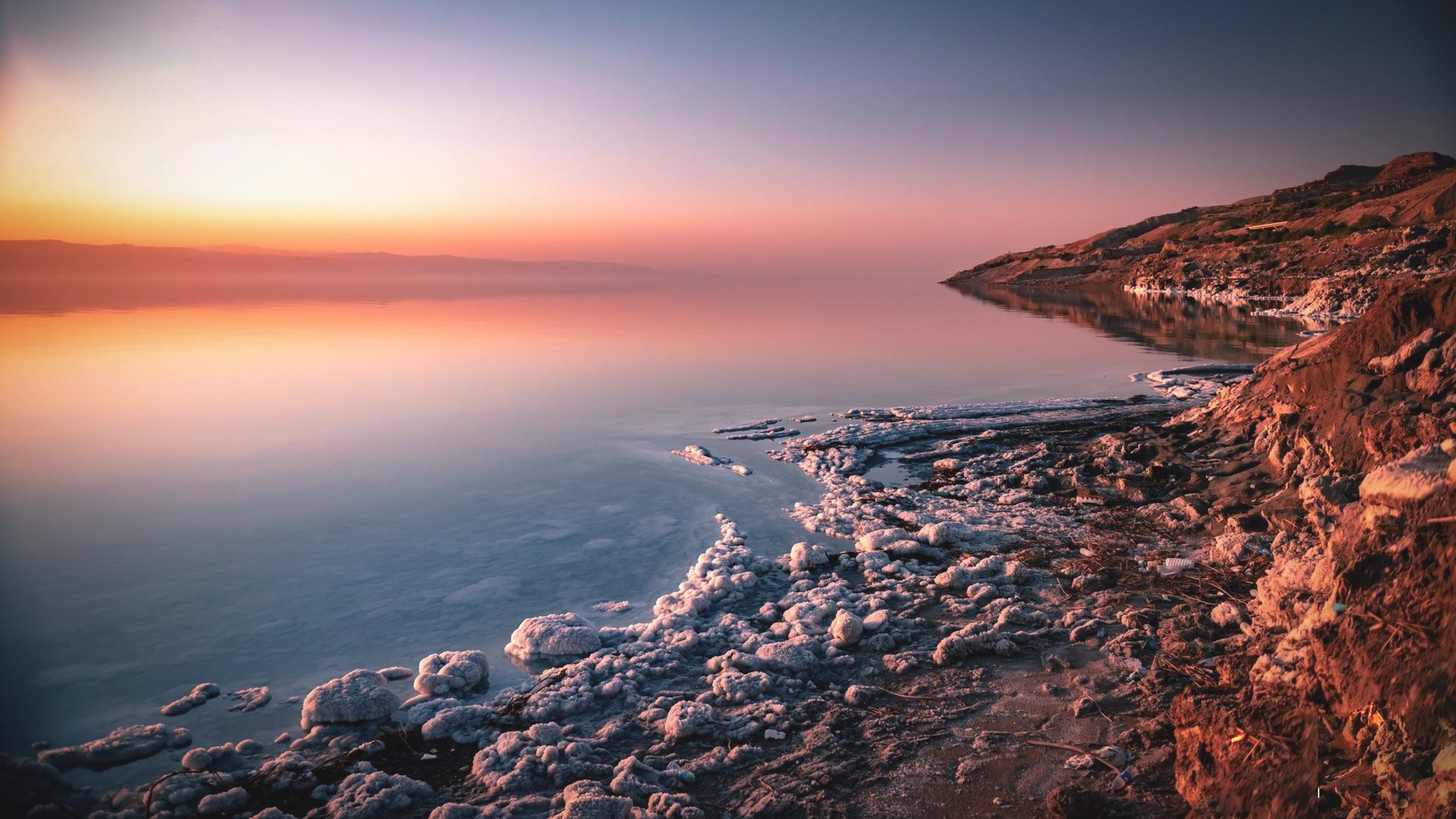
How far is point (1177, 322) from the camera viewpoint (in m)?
30.2

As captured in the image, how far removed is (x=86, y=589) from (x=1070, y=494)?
10.6 metres

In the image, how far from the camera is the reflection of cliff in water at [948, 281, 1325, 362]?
2209cm

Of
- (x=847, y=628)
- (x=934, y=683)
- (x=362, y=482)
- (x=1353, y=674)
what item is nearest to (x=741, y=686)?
(x=847, y=628)

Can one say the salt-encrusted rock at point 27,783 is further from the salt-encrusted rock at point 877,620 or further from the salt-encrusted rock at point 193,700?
the salt-encrusted rock at point 877,620

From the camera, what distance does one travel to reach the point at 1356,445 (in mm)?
6820

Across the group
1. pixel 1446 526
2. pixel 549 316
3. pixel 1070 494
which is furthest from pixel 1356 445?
pixel 549 316

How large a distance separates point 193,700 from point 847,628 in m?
4.75

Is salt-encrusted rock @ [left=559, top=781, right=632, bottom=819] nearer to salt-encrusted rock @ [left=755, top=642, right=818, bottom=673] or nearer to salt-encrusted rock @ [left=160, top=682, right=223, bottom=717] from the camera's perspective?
salt-encrusted rock @ [left=755, top=642, right=818, bottom=673]

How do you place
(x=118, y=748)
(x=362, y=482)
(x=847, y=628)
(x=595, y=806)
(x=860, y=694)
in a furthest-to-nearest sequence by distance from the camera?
(x=362, y=482)
(x=847, y=628)
(x=860, y=694)
(x=118, y=748)
(x=595, y=806)

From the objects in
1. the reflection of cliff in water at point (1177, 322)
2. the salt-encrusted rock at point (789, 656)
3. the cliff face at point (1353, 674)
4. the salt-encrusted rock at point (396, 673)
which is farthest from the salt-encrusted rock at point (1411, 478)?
the reflection of cliff in water at point (1177, 322)

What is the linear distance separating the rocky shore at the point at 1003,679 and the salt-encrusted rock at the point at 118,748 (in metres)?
0.02

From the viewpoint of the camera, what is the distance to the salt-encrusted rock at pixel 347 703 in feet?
15.9

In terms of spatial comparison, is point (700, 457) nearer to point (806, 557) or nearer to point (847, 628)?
point (806, 557)

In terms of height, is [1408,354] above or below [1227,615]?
above
